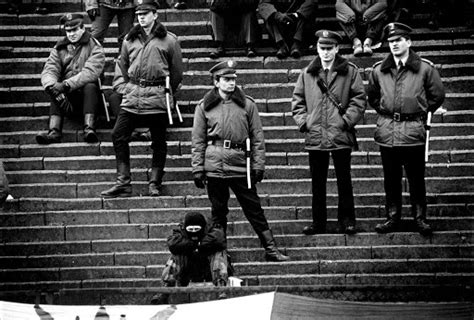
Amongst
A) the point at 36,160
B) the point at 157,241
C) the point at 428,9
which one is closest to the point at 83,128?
the point at 36,160

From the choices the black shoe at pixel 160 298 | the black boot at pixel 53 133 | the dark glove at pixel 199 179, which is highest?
the black boot at pixel 53 133

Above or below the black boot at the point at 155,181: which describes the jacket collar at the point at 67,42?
above

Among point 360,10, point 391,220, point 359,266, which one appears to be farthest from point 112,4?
point 359,266

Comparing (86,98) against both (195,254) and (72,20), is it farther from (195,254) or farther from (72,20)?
(195,254)

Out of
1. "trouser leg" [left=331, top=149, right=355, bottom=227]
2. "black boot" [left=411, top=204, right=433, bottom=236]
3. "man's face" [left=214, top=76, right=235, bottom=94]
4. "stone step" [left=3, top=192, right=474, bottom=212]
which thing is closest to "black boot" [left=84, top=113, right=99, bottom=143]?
"stone step" [left=3, top=192, right=474, bottom=212]

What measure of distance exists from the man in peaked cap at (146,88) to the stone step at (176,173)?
40 cm

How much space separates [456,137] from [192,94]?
3.59 m

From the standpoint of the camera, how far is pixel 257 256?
17047mm

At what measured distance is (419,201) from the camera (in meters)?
16.9

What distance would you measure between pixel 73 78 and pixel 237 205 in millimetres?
2781

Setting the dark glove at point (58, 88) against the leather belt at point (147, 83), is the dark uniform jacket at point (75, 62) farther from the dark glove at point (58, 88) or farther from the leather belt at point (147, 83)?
the leather belt at point (147, 83)

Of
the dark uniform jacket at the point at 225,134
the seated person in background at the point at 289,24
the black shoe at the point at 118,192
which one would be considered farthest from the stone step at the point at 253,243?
the seated person in background at the point at 289,24

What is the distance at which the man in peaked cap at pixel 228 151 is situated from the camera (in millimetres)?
16703

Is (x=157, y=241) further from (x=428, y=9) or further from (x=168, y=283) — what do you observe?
(x=428, y=9)
